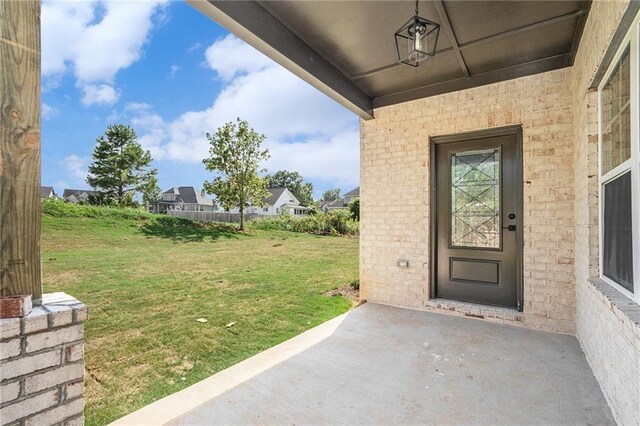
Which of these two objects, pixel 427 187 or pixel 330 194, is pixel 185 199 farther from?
pixel 427 187

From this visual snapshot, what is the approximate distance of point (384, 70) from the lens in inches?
141

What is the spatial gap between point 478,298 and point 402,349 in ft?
5.15

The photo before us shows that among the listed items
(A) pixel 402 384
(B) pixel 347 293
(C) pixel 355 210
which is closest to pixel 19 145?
(A) pixel 402 384

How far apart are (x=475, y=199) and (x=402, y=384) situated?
253 cm

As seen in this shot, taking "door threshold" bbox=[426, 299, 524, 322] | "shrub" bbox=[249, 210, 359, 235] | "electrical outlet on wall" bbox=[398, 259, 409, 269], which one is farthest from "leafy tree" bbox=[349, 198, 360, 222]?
"door threshold" bbox=[426, 299, 524, 322]

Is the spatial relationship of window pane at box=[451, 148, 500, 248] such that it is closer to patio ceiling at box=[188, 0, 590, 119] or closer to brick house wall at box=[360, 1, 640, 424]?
brick house wall at box=[360, 1, 640, 424]

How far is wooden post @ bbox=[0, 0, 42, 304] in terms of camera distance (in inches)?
46.6

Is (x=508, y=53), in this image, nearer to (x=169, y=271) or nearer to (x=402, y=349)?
(x=402, y=349)

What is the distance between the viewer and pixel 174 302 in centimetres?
431

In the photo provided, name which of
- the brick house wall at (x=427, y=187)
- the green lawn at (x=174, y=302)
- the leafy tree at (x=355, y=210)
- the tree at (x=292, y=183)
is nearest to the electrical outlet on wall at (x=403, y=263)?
the brick house wall at (x=427, y=187)

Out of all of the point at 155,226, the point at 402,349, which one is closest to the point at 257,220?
the point at 155,226

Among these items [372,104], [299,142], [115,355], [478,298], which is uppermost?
[299,142]

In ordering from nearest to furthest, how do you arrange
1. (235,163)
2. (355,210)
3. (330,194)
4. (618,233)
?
(618,233) < (235,163) < (355,210) < (330,194)

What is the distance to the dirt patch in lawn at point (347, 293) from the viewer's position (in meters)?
4.62
